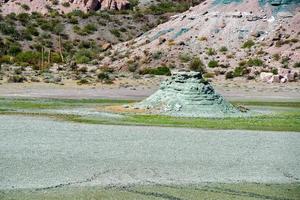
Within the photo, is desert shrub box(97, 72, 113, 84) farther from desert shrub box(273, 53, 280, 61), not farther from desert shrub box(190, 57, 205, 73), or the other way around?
desert shrub box(273, 53, 280, 61)

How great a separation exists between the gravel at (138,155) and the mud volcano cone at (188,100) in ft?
20.7

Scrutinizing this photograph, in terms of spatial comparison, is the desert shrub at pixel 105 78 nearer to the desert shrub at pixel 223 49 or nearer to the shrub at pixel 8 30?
the desert shrub at pixel 223 49

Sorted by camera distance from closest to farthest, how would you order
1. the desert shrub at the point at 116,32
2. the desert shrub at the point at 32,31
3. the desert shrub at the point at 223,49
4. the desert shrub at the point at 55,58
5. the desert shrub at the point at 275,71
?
the desert shrub at the point at 275,71 < the desert shrub at the point at 223,49 < the desert shrub at the point at 55,58 < the desert shrub at the point at 32,31 < the desert shrub at the point at 116,32

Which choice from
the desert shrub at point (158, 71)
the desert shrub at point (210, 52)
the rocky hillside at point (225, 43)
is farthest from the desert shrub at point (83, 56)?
the desert shrub at point (210, 52)

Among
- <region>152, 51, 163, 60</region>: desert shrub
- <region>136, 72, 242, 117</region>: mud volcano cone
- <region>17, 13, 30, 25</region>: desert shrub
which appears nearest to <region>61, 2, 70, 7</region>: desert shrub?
<region>17, 13, 30, 25</region>: desert shrub

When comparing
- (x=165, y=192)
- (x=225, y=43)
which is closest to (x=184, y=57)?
(x=225, y=43)

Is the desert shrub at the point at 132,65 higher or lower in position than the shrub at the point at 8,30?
lower

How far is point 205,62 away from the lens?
227 ft

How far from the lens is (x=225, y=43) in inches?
2872

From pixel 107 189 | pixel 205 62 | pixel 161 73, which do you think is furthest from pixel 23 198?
pixel 205 62

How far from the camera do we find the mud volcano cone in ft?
98.0

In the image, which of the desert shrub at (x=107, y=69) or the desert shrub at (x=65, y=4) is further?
the desert shrub at (x=65, y=4)

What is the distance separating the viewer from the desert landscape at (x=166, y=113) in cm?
1274

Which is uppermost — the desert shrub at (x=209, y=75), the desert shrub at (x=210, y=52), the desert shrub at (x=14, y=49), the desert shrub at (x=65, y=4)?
the desert shrub at (x=65, y=4)
